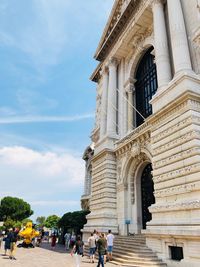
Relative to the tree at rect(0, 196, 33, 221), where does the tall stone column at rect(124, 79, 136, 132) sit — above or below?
above

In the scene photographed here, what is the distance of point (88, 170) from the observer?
4250cm

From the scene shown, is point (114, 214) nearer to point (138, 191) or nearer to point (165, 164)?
point (138, 191)

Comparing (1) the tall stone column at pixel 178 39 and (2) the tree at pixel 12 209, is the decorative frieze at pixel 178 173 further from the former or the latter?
(2) the tree at pixel 12 209

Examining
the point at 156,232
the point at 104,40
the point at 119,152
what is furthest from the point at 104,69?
the point at 156,232

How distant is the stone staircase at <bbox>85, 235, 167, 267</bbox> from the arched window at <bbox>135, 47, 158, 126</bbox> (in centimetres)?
1018

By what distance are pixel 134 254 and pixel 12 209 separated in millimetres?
57116

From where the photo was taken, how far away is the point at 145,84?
865 inches

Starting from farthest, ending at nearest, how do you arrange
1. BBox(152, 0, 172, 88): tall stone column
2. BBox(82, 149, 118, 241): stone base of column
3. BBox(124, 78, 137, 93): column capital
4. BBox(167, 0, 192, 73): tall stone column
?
BBox(124, 78, 137, 93): column capital → BBox(82, 149, 118, 241): stone base of column → BBox(152, 0, 172, 88): tall stone column → BBox(167, 0, 192, 73): tall stone column

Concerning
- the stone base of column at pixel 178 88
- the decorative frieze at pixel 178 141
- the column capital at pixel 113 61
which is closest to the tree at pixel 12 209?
the column capital at pixel 113 61

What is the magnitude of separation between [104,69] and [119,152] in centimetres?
1121

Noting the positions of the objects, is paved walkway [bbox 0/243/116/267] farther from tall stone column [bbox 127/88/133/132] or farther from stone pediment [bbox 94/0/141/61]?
stone pediment [bbox 94/0/141/61]

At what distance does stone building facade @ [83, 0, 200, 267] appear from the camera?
38.2 ft

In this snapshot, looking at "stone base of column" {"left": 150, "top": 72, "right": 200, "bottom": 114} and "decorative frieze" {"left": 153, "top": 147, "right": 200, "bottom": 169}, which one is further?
"stone base of column" {"left": 150, "top": 72, "right": 200, "bottom": 114}

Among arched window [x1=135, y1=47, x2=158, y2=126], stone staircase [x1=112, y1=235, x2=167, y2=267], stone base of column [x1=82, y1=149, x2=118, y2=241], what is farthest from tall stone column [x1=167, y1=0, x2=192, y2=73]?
stone staircase [x1=112, y1=235, x2=167, y2=267]
